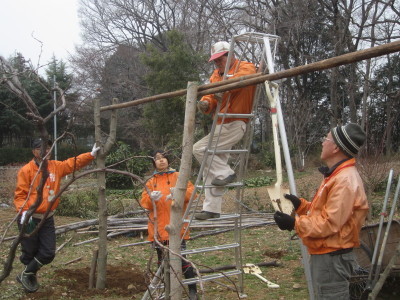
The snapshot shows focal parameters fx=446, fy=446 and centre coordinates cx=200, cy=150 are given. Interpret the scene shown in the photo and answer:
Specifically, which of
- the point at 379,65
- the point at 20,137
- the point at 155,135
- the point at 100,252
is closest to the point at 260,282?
the point at 100,252

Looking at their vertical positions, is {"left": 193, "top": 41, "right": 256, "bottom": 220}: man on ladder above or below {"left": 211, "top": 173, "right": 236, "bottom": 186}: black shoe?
above

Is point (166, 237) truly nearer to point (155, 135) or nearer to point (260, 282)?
point (260, 282)

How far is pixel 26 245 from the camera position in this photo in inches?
210

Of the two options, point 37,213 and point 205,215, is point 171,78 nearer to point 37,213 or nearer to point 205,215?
point 37,213

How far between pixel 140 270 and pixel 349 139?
14.8 ft

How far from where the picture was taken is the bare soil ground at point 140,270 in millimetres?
5343

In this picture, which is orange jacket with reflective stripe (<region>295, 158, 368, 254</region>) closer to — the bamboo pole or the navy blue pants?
the bamboo pole

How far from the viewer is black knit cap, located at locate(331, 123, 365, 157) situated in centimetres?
312

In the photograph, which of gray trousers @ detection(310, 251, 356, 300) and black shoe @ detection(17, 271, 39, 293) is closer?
gray trousers @ detection(310, 251, 356, 300)

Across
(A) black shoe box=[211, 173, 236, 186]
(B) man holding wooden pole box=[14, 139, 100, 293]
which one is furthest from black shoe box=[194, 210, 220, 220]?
(B) man holding wooden pole box=[14, 139, 100, 293]

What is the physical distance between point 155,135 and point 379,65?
43.7ft

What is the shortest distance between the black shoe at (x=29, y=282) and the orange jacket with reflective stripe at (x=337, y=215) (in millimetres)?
3736

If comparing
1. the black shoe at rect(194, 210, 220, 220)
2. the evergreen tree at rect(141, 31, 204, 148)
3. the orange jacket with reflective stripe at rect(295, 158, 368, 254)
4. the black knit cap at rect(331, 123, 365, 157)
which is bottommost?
the black shoe at rect(194, 210, 220, 220)

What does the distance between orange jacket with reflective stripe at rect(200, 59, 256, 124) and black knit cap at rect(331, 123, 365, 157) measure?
1.37 m
